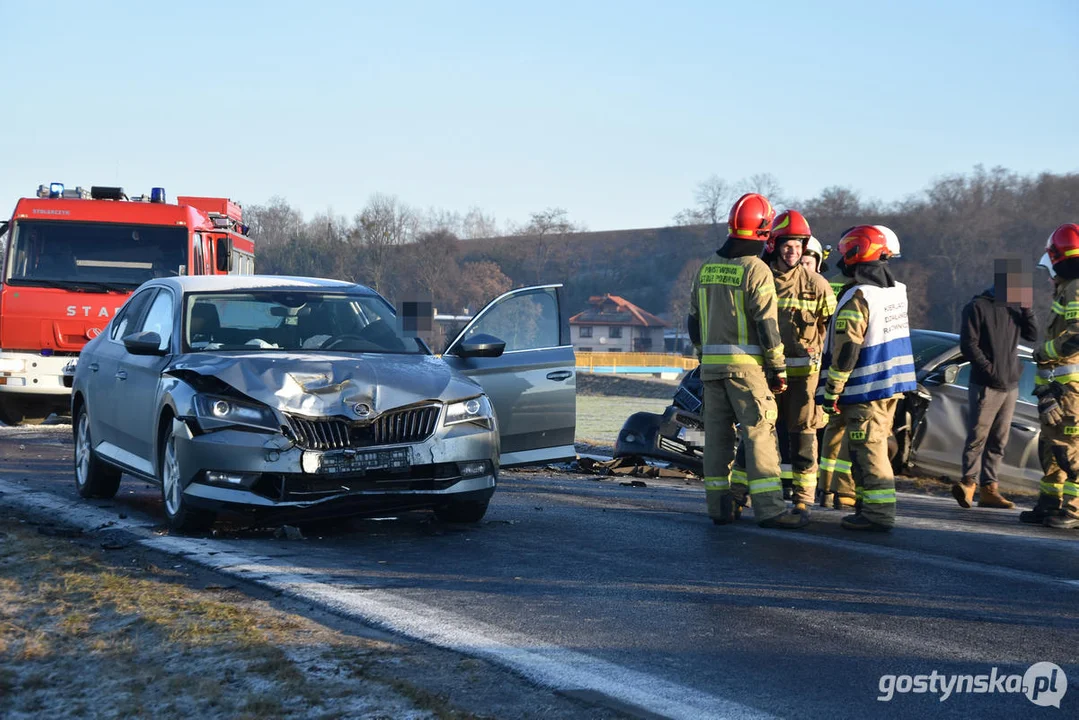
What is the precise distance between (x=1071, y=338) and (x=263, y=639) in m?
6.61

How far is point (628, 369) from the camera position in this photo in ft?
270

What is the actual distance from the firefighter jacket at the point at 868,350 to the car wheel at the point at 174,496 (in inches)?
162

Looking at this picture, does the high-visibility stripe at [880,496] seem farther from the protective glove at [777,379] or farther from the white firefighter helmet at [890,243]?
the white firefighter helmet at [890,243]

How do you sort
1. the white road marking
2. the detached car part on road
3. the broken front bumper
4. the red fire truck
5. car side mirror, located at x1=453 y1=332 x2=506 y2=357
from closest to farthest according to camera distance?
the white road marking < the broken front bumper < car side mirror, located at x1=453 y1=332 x2=506 y2=357 < the detached car part on road < the red fire truck


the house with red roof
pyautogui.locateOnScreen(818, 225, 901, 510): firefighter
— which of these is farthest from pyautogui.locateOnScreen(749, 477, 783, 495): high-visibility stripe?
the house with red roof

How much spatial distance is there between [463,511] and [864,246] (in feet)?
10.7

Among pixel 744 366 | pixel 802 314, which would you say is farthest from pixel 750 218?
pixel 802 314

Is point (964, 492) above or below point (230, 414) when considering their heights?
below

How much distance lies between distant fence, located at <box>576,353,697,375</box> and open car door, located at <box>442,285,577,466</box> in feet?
234

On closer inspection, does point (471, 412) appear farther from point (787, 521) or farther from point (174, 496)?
point (787, 521)

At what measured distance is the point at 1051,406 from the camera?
30.1 feet

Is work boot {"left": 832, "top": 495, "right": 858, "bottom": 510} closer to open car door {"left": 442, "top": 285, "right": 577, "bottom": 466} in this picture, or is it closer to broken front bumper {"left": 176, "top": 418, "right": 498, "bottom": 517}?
open car door {"left": 442, "top": 285, "right": 577, "bottom": 466}

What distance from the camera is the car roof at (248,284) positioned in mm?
8656

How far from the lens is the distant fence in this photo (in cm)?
8250
